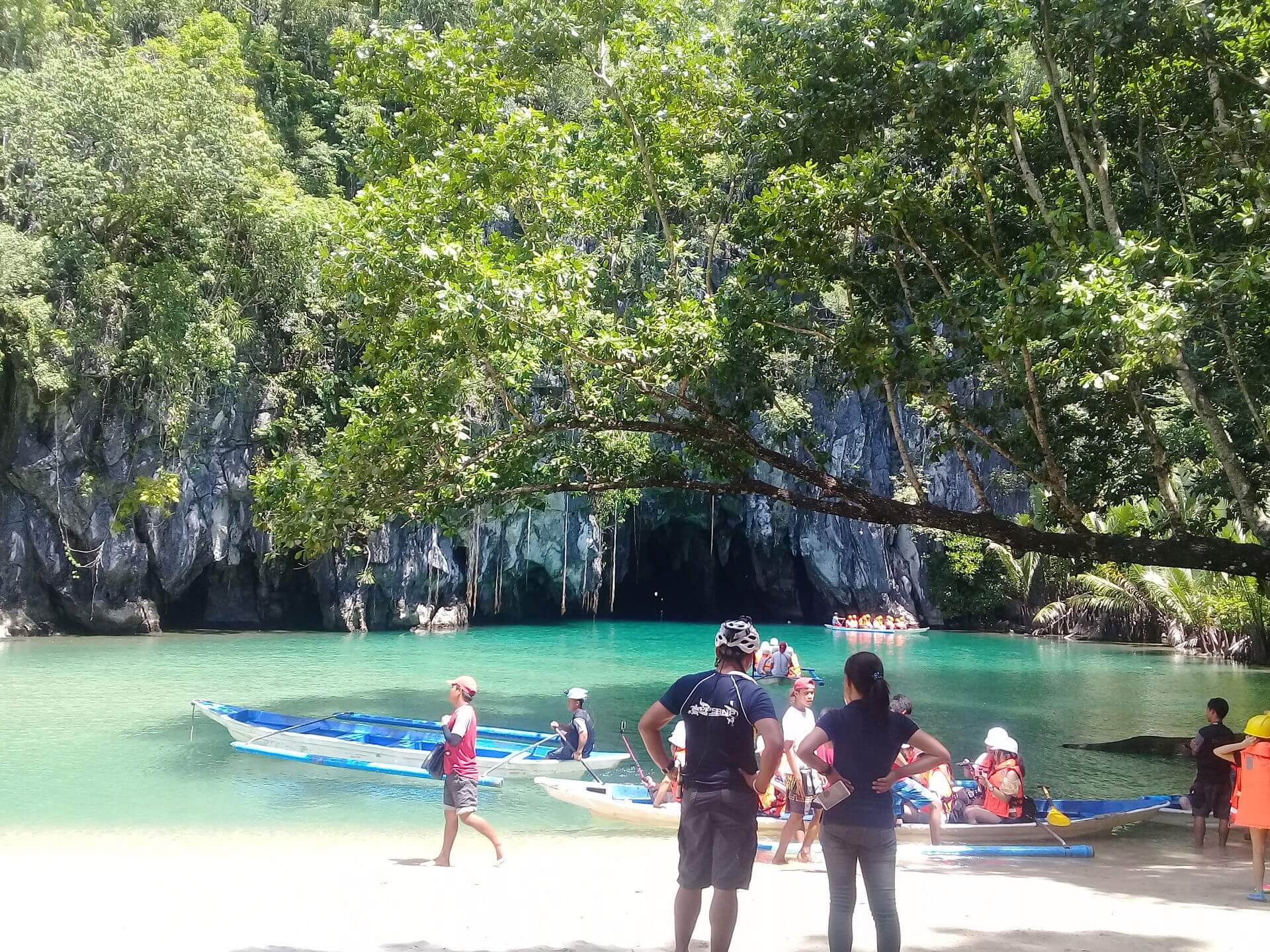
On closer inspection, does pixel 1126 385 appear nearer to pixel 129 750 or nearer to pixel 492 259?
pixel 492 259

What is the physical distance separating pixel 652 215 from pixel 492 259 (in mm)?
14584

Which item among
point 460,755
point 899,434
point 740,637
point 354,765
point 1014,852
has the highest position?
point 899,434

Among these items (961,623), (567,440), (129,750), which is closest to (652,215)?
(567,440)

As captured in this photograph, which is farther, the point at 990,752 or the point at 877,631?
the point at 877,631

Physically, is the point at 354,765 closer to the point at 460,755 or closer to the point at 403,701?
the point at 460,755

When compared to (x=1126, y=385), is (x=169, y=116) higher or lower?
higher

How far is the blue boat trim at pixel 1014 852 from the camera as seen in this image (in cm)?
670

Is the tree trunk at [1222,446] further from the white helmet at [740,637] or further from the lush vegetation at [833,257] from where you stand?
the white helmet at [740,637]

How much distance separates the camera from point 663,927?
4762mm

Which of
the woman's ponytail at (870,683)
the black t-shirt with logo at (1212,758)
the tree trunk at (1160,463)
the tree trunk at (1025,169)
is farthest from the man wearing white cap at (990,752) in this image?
the tree trunk at (1025,169)

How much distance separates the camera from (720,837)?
3406 mm

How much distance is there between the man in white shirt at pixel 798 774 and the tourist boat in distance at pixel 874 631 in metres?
25.2

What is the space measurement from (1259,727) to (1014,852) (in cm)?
205

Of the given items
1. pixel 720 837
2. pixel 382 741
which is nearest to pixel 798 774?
pixel 720 837
